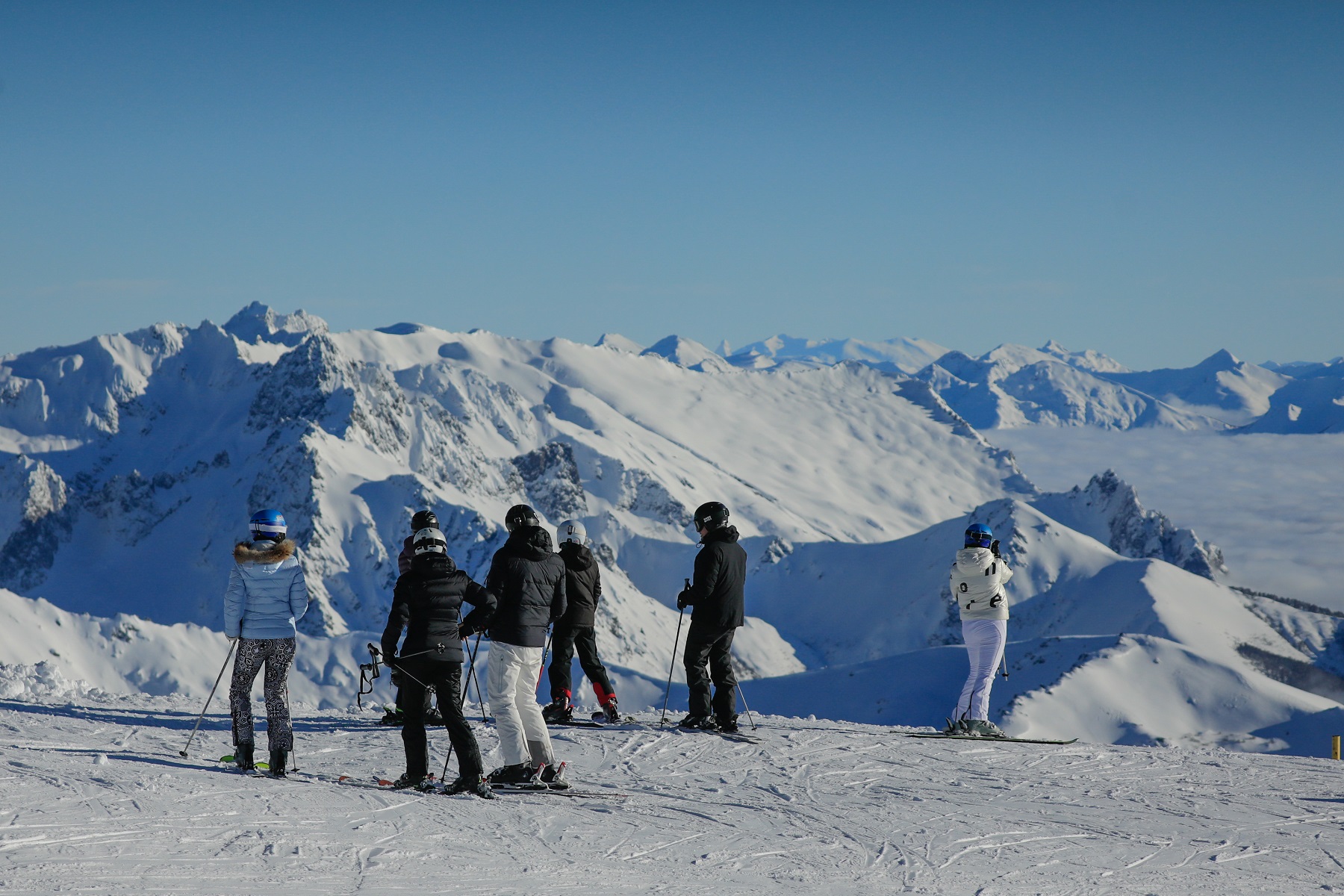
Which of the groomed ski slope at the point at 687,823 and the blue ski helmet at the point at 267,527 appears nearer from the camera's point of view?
the groomed ski slope at the point at 687,823

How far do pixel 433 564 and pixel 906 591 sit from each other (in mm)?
175152

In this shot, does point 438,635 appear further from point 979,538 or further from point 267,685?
point 979,538

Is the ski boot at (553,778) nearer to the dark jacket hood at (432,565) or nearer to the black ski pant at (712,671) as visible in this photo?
the dark jacket hood at (432,565)

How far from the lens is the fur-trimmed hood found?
10773mm

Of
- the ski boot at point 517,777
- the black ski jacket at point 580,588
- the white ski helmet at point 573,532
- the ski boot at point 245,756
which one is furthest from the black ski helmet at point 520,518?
the ski boot at point 245,756

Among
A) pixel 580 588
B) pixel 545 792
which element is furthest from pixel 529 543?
pixel 580 588

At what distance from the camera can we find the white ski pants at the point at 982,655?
582 inches

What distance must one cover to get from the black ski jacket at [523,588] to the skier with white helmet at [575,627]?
2.79 m

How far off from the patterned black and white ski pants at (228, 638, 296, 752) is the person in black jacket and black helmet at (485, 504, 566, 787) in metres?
2.00

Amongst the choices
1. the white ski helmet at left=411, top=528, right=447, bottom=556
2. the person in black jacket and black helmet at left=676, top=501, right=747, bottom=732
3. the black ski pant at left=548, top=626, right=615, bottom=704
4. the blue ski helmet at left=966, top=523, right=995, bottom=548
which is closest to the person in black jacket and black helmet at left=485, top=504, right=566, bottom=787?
the white ski helmet at left=411, top=528, right=447, bottom=556

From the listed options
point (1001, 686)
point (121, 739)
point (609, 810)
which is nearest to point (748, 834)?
point (609, 810)

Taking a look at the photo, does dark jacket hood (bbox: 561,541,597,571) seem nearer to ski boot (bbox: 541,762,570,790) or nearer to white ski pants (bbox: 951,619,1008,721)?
ski boot (bbox: 541,762,570,790)

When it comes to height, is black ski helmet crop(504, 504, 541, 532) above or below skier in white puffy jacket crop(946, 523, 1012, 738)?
above

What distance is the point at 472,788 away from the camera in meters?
10.8
